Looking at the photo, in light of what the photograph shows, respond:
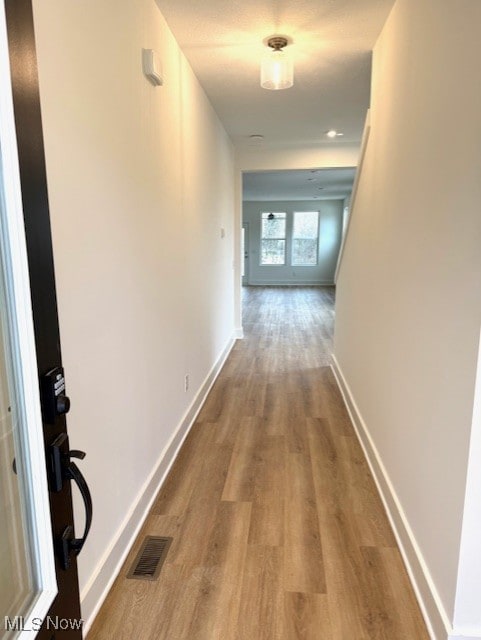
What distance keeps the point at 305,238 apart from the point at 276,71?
1020cm

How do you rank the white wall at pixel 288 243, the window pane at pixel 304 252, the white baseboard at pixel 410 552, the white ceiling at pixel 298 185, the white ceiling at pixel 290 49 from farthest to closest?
1. the window pane at pixel 304 252
2. the white wall at pixel 288 243
3. the white ceiling at pixel 298 185
4. the white ceiling at pixel 290 49
5. the white baseboard at pixel 410 552

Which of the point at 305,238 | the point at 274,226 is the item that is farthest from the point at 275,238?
the point at 305,238

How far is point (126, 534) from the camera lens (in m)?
1.82

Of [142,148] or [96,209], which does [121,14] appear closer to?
[142,148]

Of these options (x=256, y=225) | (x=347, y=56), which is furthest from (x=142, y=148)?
(x=256, y=225)

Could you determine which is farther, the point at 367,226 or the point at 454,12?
the point at 367,226

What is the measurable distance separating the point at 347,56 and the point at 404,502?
9.16 ft

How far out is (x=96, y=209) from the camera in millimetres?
1534

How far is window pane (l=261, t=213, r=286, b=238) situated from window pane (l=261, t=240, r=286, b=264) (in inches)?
8.3

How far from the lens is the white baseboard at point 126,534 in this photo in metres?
1.49

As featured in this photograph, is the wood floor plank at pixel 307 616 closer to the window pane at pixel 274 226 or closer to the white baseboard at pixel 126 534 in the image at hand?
the white baseboard at pixel 126 534

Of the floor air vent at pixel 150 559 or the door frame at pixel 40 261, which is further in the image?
the floor air vent at pixel 150 559

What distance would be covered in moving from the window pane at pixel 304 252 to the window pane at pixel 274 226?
0.50m

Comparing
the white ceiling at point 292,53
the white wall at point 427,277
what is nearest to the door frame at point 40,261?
the white wall at point 427,277
